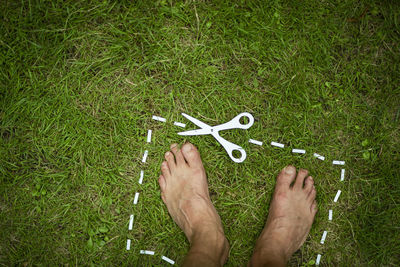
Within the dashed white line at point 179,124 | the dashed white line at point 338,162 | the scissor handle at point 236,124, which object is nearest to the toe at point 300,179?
the dashed white line at point 338,162

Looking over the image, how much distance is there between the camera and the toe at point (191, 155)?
258 cm

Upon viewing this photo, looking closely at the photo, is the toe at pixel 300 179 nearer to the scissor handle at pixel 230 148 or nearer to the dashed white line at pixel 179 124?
the scissor handle at pixel 230 148

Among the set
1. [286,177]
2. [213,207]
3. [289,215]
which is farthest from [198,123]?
[289,215]

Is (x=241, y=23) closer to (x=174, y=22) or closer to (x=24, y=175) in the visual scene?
(x=174, y=22)

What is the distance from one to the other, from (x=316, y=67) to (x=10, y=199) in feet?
9.03

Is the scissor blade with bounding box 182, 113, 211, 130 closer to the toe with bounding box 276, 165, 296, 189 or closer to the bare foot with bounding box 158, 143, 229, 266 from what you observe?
the bare foot with bounding box 158, 143, 229, 266

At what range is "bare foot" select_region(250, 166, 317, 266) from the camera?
2506 mm

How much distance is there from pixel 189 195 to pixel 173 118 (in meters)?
0.64

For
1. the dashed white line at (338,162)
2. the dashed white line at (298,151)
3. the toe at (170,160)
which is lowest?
the toe at (170,160)

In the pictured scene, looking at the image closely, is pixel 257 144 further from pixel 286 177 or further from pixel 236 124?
pixel 286 177

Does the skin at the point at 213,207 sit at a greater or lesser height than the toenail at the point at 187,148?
lesser

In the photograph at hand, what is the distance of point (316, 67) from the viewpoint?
2.61 metres

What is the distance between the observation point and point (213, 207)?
259 cm

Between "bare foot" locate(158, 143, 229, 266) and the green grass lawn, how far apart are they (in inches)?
3.2
